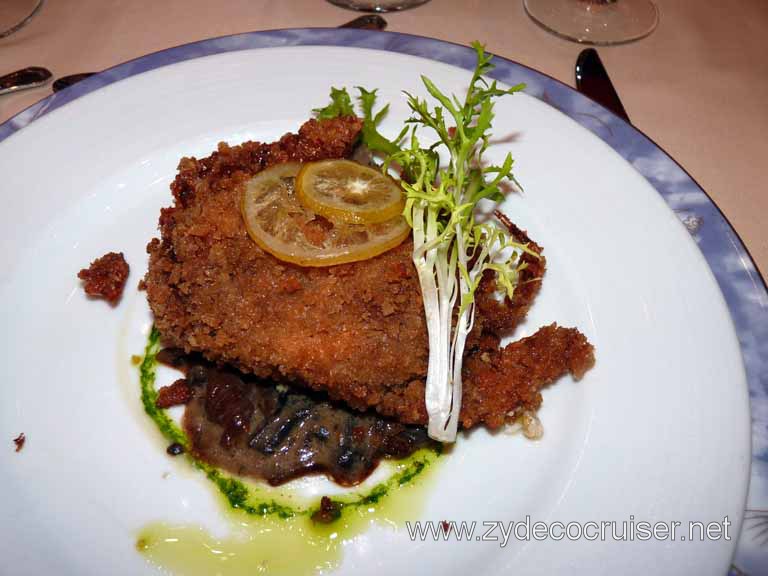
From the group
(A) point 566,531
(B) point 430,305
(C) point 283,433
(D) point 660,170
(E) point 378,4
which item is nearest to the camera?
(A) point 566,531

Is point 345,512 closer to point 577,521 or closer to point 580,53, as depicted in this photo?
point 577,521

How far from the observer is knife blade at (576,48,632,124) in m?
4.58

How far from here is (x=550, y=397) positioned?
127 inches

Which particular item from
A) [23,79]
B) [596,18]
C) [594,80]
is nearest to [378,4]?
[596,18]

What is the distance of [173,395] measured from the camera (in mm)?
3426

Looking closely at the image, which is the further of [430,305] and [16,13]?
[16,13]

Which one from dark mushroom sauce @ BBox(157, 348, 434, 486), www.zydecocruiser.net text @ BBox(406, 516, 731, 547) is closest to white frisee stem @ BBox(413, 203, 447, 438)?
dark mushroom sauce @ BBox(157, 348, 434, 486)

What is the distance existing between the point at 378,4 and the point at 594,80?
2279 millimetres

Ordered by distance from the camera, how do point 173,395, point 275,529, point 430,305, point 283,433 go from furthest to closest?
point 173,395
point 283,433
point 430,305
point 275,529

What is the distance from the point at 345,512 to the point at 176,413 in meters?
1.16

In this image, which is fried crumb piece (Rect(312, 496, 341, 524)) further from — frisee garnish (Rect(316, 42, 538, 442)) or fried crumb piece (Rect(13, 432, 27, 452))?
fried crumb piece (Rect(13, 432, 27, 452))

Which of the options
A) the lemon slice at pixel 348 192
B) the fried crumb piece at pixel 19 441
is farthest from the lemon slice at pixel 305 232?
the fried crumb piece at pixel 19 441

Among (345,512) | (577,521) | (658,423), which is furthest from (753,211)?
(345,512)

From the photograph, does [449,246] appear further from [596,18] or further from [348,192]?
[596,18]
